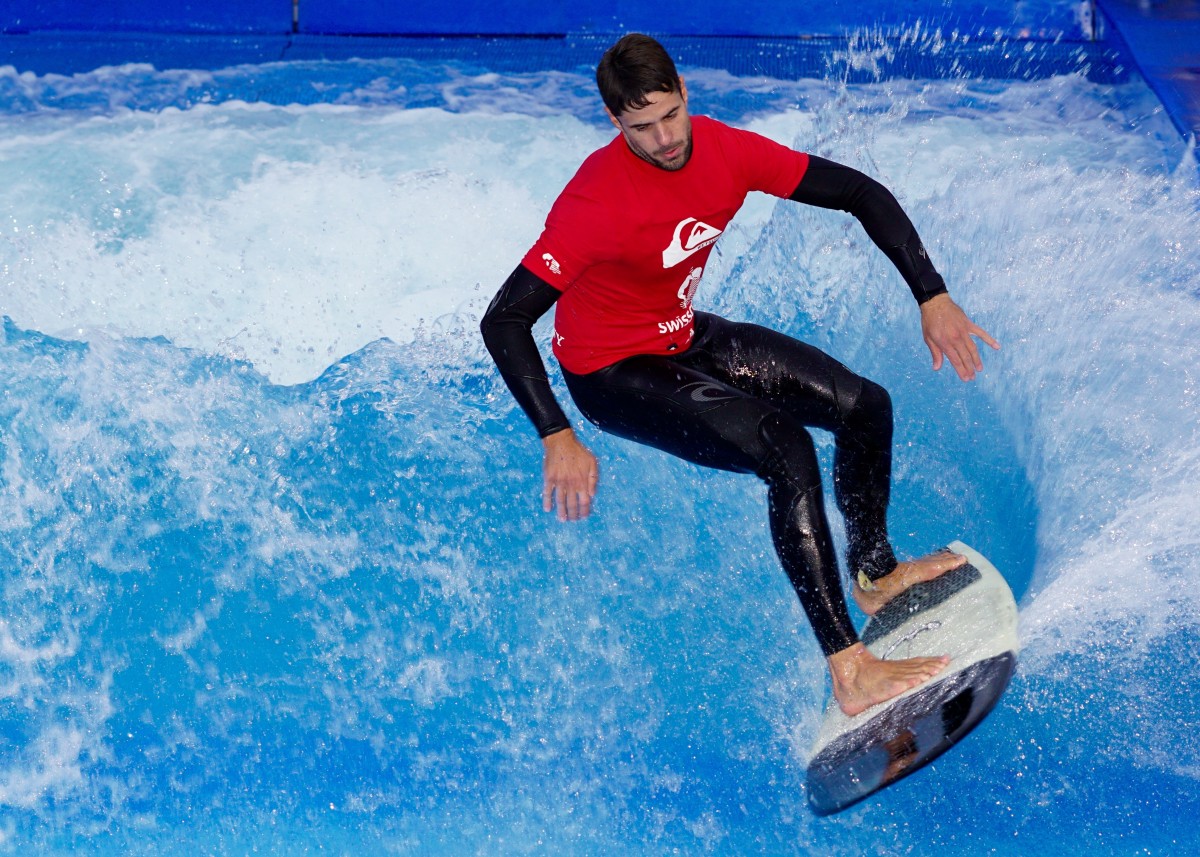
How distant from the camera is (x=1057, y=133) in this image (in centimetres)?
435

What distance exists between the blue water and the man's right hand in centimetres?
90

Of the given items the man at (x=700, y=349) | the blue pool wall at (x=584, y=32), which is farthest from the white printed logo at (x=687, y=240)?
the blue pool wall at (x=584, y=32)

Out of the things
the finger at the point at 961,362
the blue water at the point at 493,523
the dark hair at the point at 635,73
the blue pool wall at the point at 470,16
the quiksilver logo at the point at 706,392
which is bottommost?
the blue water at the point at 493,523

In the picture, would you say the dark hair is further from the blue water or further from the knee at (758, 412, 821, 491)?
the blue water

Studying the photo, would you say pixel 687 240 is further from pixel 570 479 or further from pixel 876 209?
pixel 570 479

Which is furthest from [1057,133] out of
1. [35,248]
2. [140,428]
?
[35,248]

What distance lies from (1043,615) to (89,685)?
2.41 metres

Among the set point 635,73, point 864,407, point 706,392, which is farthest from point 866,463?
point 635,73

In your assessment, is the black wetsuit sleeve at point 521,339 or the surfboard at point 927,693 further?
the black wetsuit sleeve at point 521,339

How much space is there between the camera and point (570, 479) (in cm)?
242

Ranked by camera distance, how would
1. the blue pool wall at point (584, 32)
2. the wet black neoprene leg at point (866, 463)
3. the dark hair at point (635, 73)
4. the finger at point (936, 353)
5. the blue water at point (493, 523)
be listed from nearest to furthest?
the dark hair at point (635, 73) < the finger at point (936, 353) < the wet black neoprene leg at point (866, 463) < the blue water at point (493, 523) < the blue pool wall at point (584, 32)

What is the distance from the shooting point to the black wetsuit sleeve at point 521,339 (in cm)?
252

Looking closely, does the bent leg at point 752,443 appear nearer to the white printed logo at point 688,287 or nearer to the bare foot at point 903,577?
the white printed logo at point 688,287

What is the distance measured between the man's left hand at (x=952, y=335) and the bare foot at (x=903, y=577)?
18.5 inches
